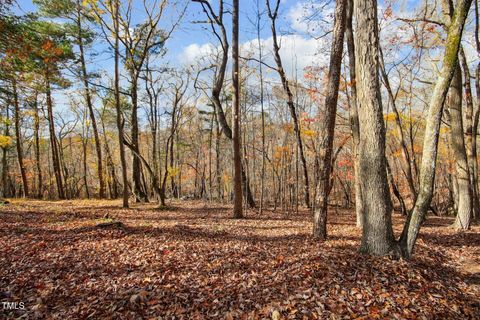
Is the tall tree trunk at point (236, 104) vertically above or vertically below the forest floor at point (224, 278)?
above

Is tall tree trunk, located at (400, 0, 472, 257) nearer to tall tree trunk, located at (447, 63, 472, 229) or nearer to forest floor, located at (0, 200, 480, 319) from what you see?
forest floor, located at (0, 200, 480, 319)

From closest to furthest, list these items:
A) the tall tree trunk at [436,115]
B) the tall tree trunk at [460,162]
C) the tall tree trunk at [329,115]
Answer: the tall tree trunk at [436,115] < the tall tree trunk at [329,115] < the tall tree trunk at [460,162]

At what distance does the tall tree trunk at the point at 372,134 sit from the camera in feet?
15.1

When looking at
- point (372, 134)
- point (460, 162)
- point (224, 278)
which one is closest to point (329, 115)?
point (372, 134)

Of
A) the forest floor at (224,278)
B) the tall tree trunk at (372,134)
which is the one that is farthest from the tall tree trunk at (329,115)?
the tall tree trunk at (372,134)

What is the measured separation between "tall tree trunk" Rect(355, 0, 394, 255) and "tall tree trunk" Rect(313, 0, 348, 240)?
5.54 ft

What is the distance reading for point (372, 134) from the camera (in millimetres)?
4652

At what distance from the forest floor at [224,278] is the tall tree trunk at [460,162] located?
1.24m

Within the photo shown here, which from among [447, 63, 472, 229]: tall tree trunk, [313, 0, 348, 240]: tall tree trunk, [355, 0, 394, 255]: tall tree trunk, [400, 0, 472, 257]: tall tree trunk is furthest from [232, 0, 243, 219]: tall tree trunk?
[447, 63, 472, 229]: tall tree trunk

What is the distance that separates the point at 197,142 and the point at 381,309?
29.3m

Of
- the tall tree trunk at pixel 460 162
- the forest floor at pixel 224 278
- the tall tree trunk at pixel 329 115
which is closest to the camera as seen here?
the forest floor at pixel 224 278

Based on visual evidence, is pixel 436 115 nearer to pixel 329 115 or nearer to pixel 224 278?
pixel 329 115

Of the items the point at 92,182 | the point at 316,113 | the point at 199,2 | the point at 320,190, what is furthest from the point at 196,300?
the point at 92,182

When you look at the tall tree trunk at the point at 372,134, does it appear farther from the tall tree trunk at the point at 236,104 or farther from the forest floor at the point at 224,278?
the tall tree trunk at the point at 236,104
